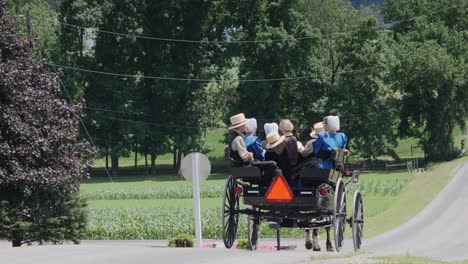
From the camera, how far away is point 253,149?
59.0ft

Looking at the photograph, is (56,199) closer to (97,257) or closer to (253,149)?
(253,149)

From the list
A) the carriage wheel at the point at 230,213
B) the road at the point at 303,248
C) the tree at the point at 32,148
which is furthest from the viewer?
the tree at the point at 32,148

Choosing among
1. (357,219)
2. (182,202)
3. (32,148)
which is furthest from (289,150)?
(182,202)

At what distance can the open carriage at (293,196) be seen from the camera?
17188 millimetres

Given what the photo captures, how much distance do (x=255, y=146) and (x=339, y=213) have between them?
1.95 metres

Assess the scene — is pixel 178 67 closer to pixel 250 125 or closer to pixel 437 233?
pixel 437 233

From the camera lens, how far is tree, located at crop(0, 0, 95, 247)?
2748cm

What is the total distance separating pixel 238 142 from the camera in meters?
17.5

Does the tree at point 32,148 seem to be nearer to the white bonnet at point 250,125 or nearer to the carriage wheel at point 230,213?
the carriage wheel at point 230,213

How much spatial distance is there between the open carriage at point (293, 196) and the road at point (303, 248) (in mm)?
717

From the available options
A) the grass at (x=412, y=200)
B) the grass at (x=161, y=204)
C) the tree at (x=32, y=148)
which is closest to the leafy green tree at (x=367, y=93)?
the grass at (x=161, y=204)

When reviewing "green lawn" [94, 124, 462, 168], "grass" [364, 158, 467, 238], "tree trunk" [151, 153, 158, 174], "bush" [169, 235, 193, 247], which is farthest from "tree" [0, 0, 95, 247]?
"green lawn" [94, 124, 462, 168]

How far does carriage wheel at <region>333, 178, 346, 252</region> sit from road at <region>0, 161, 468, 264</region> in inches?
23.7

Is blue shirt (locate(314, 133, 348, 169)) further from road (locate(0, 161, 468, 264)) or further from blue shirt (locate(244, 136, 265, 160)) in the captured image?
road (locate(0, 161, 468, 264))
